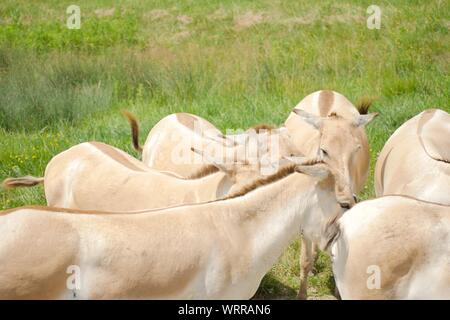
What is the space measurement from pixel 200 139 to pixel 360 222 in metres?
3.72

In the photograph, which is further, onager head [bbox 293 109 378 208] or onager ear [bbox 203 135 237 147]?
onager ear [bbox 203 135 237 147]

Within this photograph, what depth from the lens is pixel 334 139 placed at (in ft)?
22.8

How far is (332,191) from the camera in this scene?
16.5 feet

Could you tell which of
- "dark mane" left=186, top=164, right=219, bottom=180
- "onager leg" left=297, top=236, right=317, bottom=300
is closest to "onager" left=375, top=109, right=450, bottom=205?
"onager leg" left=297, top=236, right=317, bottom=300

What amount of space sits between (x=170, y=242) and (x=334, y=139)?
8.50ft

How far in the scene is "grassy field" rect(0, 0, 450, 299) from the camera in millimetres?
10586

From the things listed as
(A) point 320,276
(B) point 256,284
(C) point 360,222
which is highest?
(C) point 360,222

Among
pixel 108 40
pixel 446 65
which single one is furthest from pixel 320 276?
pixel 108 40

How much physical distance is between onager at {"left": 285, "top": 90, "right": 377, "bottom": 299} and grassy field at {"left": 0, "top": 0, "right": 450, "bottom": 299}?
586 millimetres

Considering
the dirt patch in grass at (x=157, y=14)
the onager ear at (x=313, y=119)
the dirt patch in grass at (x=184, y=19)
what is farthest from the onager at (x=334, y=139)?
the dirt patch in grass at (x=157, y=14)

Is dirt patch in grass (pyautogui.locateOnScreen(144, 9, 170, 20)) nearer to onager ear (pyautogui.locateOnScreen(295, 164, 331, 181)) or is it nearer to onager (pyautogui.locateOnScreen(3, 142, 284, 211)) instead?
onager (pyautogui.locateOnScreen(3, 142, 284, 211))

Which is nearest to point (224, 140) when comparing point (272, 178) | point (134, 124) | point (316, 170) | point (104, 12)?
point (134, 124)

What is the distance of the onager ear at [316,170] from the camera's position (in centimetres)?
490

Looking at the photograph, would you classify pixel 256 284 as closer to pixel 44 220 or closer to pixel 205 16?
pixel 44 220
